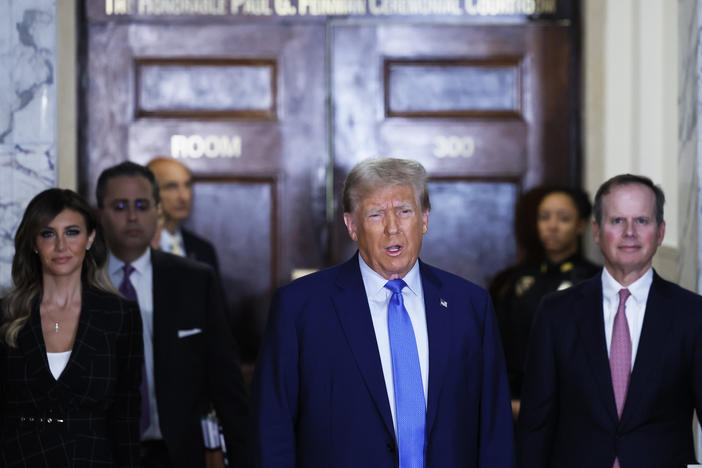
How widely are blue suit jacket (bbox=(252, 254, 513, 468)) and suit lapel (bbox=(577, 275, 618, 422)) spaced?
467 millimetres

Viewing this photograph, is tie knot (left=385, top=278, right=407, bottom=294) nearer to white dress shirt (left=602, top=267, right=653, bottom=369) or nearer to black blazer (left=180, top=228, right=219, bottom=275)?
white dress shirt (left=602, top=267, right=653, bottom=369)

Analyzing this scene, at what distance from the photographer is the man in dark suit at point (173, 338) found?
12.6 ft

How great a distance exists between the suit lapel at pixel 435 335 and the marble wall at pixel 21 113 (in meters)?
1.91

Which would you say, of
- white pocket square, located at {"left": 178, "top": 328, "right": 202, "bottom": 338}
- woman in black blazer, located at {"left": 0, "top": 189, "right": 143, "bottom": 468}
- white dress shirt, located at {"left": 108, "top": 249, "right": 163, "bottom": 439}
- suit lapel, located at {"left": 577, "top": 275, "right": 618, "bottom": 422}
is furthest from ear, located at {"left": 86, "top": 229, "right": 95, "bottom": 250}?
suit lapel, located at {"left": 577, "top": 275, "right": 618, "bottom": 422}

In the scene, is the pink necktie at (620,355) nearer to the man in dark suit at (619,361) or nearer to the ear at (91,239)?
the man in dark suit at (619,361)

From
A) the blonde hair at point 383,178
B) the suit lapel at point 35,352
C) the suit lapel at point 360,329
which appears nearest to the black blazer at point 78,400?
the suit lapel at point 35,352

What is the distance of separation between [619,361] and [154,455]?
1826 millimetres

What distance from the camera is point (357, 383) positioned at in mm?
2752

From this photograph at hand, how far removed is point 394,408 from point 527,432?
0.77 metres

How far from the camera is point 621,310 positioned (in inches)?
129

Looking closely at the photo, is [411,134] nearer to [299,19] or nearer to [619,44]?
[299,19]

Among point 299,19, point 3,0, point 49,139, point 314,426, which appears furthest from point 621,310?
point 299,19

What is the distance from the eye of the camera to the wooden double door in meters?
5.86

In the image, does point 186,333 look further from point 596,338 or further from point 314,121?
point 314,121
